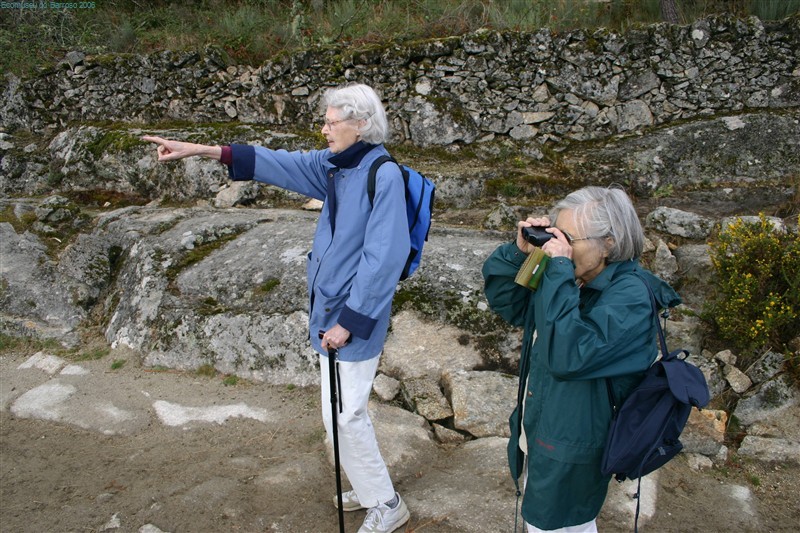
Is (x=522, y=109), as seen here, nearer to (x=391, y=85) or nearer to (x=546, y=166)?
(x=546, y=166)

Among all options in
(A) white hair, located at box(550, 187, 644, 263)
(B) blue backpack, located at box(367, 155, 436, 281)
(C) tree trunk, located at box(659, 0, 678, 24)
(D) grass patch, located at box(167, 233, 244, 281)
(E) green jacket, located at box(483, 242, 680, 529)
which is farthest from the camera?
(C) tree trunk, located at box(659, 0, 678, 24)

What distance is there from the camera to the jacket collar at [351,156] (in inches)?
110

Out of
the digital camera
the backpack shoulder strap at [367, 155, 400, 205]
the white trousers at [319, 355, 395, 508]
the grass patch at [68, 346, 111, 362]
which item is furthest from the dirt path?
the backpack shoulder strap at [367, 155, 400, 205]

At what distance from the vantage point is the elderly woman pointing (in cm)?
263

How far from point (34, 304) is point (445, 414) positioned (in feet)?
12.8

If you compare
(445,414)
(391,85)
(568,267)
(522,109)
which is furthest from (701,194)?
(568,267)

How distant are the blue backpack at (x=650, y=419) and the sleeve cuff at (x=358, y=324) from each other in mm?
1067

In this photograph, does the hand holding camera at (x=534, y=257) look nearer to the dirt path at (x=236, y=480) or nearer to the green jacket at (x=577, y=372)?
the green jacket at (x=577, y=372)

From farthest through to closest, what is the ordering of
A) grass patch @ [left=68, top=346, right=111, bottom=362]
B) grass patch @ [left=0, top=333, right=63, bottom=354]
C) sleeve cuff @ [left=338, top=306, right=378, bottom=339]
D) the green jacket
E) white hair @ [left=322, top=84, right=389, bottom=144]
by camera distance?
grass patch @ [left=0, top=333, right=63, bottom=354] < grass patch @ [left=68, top=346, right=111, bottom=362] < white hair @ [left=322, top=84, right=389, bottom=144] < sleeve cuff @ [left=338, top=306, right=378, bottom=339] < the green jacket

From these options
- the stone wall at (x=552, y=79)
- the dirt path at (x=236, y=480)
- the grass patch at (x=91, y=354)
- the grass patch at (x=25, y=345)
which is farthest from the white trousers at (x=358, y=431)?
the stone wall at (x=552, y=79)

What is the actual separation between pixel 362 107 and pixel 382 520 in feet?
6.58

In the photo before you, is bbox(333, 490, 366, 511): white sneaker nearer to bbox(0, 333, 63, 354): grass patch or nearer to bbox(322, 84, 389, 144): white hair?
bbox(322, 84, 389, 144): white hair

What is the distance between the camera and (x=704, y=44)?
7.13m

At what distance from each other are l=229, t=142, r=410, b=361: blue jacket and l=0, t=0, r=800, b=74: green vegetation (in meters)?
5.10
